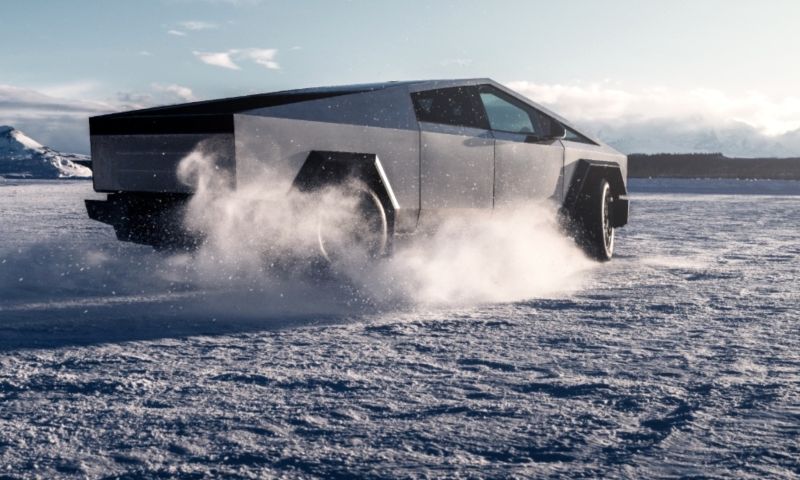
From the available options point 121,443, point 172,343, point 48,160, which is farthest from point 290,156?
point 48,160

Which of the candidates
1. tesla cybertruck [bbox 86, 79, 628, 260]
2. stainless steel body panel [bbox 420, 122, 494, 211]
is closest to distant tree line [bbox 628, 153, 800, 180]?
tesla cybertruck [bbox 86, 79, 628, 260]

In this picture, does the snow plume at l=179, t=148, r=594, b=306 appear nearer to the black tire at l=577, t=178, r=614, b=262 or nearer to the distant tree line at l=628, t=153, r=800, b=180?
the black tire at l=577, t=178, r=614, b=262

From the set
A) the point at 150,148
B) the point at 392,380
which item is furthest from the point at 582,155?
the point at 392,380

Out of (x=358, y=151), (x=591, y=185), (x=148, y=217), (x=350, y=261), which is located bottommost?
(x=350, y=261)

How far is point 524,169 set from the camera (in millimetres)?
6145

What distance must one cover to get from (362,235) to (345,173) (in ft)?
1.58

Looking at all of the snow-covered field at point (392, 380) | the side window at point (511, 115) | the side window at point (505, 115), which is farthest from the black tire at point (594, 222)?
the snow-covered field at point (392, 380)

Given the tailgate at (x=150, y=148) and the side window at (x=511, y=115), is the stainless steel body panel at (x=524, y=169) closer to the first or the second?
the side window at (x=511, y=115)

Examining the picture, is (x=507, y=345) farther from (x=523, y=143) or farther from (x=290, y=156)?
(x=523, y=143)

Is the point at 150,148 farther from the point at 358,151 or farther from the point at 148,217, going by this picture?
the point at 358,151

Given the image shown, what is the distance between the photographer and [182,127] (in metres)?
4.47

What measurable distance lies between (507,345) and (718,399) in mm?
1103

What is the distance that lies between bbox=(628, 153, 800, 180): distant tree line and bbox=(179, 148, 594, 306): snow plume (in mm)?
53010

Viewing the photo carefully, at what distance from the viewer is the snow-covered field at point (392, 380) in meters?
2.23
